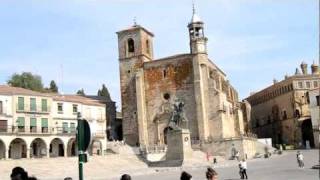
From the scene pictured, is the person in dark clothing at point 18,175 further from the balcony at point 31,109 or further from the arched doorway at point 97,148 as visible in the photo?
the arched doorway at point 97,148

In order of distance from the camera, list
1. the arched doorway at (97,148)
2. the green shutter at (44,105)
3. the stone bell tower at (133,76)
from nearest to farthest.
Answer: the green shutter at (44,105)
the arched doorway at (97,148)
the stone bell tower at (133,76)

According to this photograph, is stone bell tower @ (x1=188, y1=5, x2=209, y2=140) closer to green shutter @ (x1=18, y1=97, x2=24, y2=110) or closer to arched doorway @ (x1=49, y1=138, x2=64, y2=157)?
arched doorway @ (x1=49, y1=138, x2=64, y2=157)

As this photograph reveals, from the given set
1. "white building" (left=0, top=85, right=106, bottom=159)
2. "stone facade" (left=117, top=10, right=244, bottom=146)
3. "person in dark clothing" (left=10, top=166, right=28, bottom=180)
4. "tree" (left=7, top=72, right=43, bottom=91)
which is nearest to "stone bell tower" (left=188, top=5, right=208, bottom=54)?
"stone facade" (left=117, top=10, right=244, bottom=146)

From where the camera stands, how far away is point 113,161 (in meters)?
44.3

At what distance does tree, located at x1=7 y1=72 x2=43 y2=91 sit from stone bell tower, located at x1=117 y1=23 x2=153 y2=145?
614 inches

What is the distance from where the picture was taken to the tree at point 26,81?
73.7m

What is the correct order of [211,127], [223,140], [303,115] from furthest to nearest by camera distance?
[303,115] → [211,127] → [223,140]

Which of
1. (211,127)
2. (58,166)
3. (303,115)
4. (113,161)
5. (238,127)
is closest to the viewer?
Answer: (58,166)

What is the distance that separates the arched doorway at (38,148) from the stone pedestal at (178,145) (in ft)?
47.5

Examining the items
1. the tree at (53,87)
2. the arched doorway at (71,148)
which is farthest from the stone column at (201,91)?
the tree at (53,87)

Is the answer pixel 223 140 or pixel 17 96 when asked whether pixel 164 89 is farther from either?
pixel 17 96

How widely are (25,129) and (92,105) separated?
12.7 meters

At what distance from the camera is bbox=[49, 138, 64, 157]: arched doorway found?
54062 mm

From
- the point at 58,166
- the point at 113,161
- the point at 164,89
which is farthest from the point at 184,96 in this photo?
the point at 58,166
